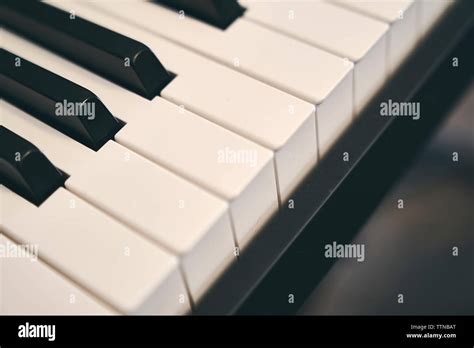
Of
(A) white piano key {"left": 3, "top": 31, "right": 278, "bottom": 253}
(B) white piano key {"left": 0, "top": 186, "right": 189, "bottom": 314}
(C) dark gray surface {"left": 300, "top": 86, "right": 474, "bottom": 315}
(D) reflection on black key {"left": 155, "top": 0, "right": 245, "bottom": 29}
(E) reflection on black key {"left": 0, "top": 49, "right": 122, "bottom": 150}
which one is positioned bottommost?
(C) dark gray surface {"left": 300, "top": 86, "right": 474, "bottom": 315}

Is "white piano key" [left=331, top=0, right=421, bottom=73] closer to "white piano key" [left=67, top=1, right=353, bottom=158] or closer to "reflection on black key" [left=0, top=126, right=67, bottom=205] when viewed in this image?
"white piano key" [left=67, top=1, right=353, bottom=158]

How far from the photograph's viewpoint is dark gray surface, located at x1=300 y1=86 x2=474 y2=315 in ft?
2.91

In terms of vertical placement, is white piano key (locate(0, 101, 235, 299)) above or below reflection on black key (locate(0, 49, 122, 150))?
below

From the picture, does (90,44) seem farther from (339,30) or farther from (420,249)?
(420,249)

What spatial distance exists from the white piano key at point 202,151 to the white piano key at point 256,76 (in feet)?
0.06

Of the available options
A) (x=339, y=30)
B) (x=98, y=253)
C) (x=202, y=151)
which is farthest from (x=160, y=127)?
(x=339, y=30)

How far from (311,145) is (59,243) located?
0.33m

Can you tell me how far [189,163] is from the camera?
2.38 feet

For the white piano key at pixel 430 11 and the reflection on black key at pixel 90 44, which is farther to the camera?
the white piano key at pixel 430 11

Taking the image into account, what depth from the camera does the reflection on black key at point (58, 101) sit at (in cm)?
75

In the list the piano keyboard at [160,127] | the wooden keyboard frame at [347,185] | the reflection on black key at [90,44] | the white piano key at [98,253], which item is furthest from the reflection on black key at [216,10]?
the white piano key at [98,253]

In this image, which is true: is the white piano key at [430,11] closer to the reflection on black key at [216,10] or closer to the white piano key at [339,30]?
A: the white piano key at [339,30]

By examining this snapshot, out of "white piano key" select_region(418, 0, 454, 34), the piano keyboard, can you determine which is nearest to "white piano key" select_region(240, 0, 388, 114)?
the piano keyboard
